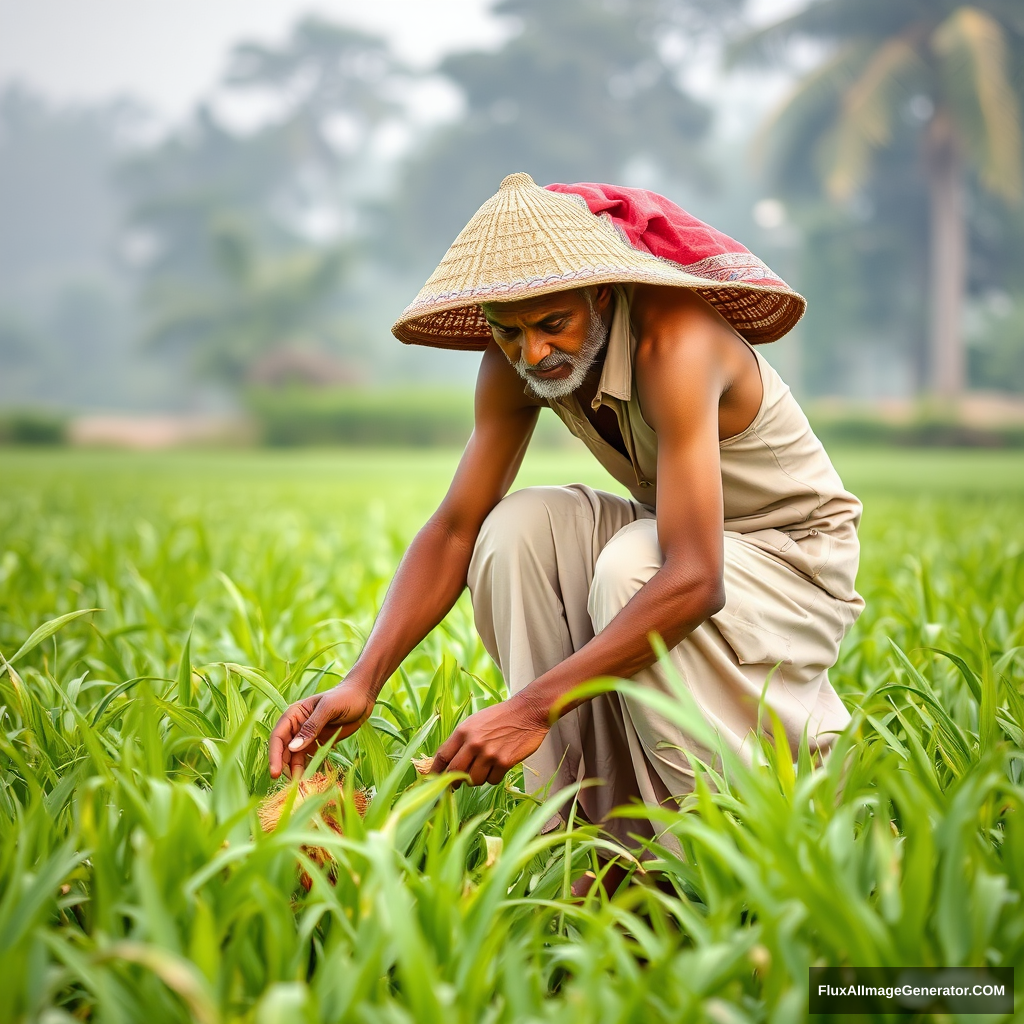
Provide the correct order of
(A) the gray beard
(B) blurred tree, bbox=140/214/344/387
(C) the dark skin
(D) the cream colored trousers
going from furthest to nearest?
(B) blurred tree, bbox=140/214/344/387 → (A) the gray beard → (D) the cream colored trousers → (C) the dark skin

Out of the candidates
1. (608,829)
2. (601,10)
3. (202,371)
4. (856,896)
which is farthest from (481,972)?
(601,10)

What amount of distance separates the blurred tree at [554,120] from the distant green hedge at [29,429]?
50.7 ft

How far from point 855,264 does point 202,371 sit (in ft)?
61.8

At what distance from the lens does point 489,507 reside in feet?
6.78

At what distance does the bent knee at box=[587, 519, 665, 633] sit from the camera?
1707mm

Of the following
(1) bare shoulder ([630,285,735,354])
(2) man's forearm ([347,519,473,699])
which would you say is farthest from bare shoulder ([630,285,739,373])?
(2) man's forearm ([347,519,473,699])

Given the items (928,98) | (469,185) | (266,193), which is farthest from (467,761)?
(266,193)

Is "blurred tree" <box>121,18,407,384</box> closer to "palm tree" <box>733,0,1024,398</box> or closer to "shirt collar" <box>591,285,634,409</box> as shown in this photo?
"palm tree" <box>733,0,1024,398</box>

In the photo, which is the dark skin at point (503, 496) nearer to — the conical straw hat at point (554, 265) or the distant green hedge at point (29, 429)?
the conical straw hat at point (554, 265)

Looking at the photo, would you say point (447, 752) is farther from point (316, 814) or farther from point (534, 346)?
point (534, 346)

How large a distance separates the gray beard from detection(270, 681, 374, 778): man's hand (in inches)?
22.4

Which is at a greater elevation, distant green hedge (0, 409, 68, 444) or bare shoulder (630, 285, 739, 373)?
distant green hedge (0, 409, 68, 444)

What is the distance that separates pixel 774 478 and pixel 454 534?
564mm

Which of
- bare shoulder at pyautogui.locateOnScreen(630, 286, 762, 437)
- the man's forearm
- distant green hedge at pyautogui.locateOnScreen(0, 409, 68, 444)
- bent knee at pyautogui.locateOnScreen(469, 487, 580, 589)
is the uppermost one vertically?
distant green hedge at pyautogui.locateOnScreen(0, 409, 68, 444)
